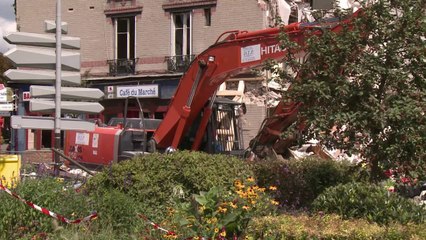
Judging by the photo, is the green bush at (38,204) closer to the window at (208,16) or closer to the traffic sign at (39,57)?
the traffic sign at (39,57)

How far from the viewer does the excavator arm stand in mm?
11414

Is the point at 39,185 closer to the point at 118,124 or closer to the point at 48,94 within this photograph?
the point at 48,94

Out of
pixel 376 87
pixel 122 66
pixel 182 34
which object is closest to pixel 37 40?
pixel 376 87

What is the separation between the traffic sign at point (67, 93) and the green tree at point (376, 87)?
9.61ft

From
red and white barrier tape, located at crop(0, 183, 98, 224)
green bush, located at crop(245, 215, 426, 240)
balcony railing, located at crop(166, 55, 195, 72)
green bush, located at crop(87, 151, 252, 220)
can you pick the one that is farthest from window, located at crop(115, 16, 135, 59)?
green bush, located at crop(245, 215, 426, 240)

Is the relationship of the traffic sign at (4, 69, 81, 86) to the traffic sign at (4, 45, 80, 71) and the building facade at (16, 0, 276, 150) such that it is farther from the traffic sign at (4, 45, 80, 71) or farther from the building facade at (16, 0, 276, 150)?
the building facade at (16, 0, 276, 150)

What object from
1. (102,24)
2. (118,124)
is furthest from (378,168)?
(102,24)

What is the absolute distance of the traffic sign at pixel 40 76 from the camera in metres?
8.24

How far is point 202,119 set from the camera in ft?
43.6

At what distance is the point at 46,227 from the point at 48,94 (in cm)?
238

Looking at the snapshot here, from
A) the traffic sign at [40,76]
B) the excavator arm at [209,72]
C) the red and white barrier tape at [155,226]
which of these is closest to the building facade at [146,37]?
the excavator arm at [209,72]

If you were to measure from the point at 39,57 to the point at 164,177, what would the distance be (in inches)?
94.0

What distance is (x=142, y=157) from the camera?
8.55 metres

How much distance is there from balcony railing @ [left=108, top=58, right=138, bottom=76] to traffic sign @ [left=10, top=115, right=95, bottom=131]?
1740 centimetres
